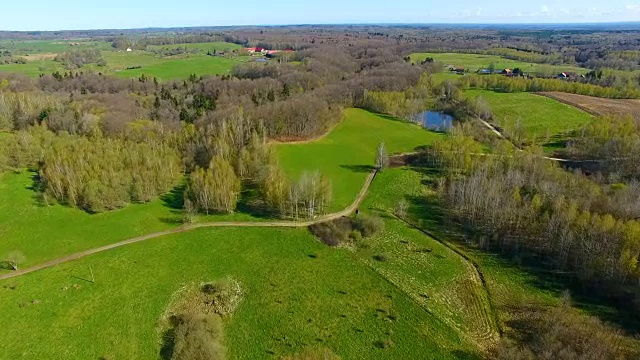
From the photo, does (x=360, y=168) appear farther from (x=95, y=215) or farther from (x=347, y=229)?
(x=95, y=215)

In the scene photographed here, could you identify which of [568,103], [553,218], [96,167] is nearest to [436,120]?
[568,103]

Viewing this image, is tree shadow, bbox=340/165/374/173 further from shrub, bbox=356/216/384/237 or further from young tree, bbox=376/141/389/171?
shrub, bbox=356/216/384/237

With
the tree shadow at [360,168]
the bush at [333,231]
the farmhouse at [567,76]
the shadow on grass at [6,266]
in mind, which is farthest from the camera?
the farmhouse at [567,76]

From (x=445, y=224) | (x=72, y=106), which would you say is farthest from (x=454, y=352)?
(x=72, y=106)

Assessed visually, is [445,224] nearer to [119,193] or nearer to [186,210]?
[186,210]

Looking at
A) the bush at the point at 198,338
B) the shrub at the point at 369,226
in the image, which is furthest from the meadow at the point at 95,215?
the bush at the point at 198,338

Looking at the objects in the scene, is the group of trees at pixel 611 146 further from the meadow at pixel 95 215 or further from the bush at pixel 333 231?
the bush at pixel 333 231

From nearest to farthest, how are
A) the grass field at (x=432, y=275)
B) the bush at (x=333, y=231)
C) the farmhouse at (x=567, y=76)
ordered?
the grass field at (x=432, y=275)
the bush at (x=333, y=231)
the farmhouse at (x=567, y=76)

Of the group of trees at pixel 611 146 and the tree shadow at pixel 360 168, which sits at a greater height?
the group of trees at pixel 611 146
